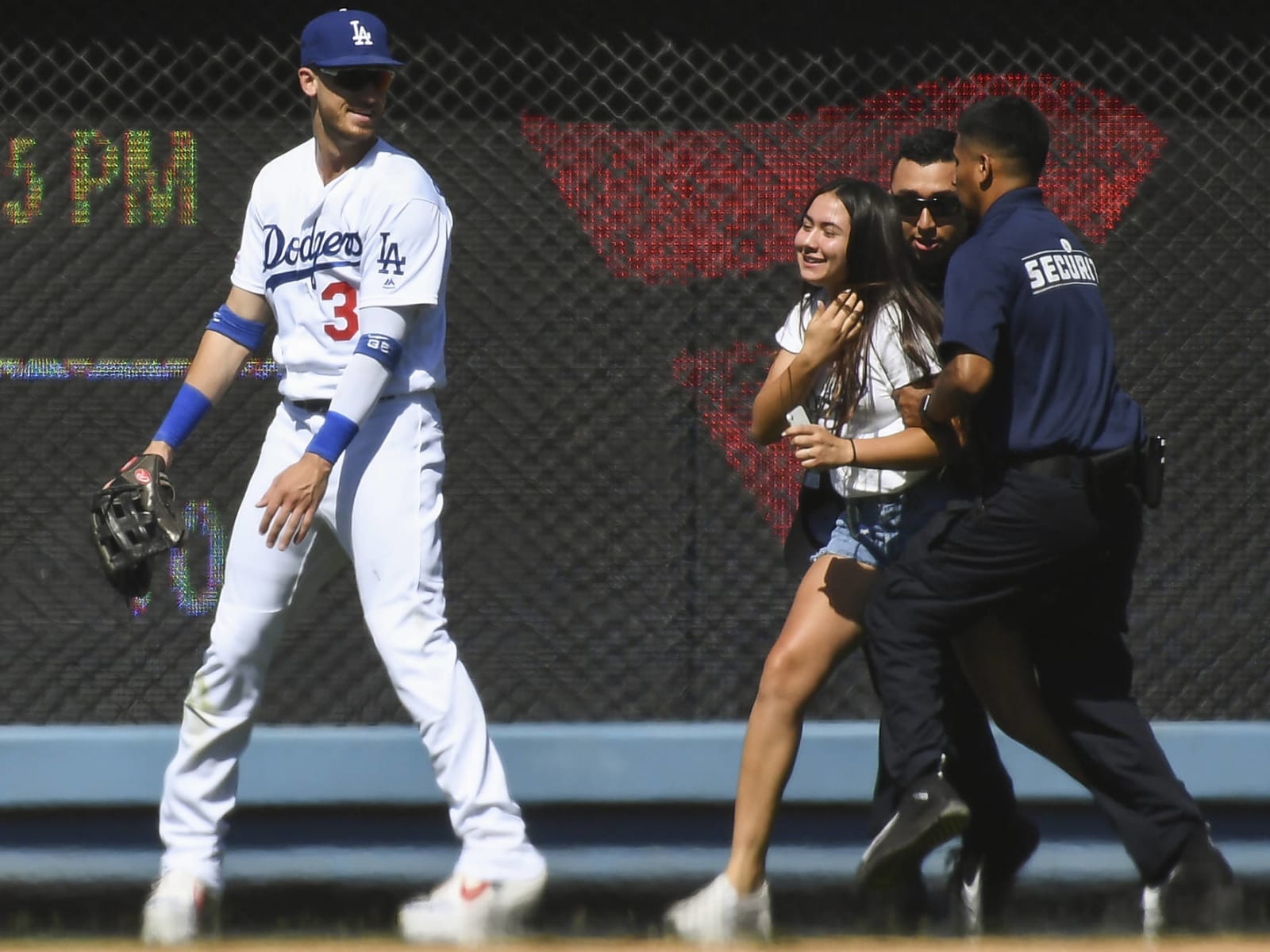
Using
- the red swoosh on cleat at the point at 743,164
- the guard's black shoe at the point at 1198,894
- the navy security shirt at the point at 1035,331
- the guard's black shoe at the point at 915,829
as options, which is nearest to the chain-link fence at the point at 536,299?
the red swoosh on cleat at the point at 743,164

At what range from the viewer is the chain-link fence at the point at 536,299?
4.69 meters

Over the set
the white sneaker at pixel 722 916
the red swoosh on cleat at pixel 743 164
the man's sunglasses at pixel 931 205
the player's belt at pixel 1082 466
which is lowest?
the white sneaker at pixel 722 916

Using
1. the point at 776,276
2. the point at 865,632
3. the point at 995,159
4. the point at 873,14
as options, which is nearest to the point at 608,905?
the point at 865,632

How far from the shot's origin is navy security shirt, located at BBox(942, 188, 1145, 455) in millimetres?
3553

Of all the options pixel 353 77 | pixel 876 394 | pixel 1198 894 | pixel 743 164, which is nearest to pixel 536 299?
pixel 743 164

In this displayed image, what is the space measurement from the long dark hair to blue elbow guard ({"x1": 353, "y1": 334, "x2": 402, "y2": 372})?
972 millimetres

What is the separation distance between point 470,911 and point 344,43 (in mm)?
1872

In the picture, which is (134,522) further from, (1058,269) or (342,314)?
(1058,269)

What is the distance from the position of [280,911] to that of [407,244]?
175 centimetres

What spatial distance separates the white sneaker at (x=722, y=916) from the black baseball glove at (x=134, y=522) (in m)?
1.40

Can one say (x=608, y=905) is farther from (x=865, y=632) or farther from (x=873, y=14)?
(x=873, y=14)

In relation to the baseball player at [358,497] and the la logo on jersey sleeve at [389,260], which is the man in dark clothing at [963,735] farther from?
the la logo on jersey sleeve at [389,260]

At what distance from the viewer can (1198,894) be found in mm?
3697

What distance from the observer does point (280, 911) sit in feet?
14.1
